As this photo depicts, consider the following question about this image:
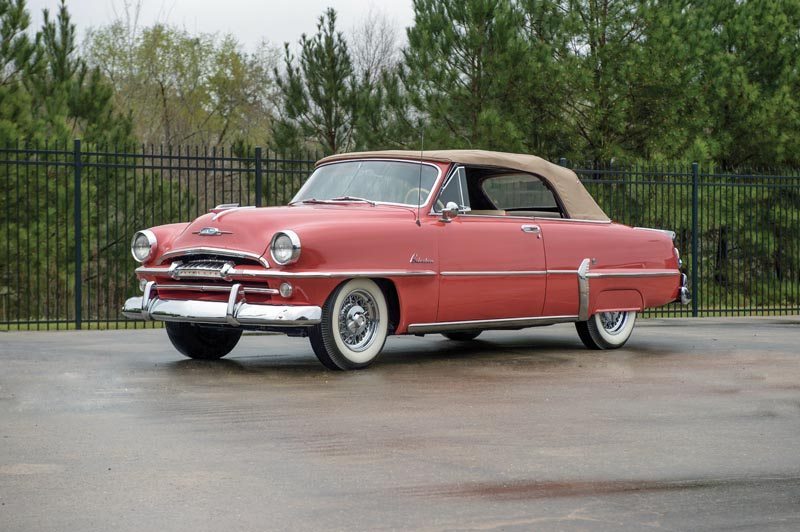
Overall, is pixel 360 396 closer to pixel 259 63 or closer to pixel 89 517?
pixel 89 517

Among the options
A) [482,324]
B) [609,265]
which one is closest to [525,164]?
[609,265]

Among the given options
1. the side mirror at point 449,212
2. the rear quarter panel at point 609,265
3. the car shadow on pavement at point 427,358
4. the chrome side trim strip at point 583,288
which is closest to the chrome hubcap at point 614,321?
the rear quarter panel at point 609,265

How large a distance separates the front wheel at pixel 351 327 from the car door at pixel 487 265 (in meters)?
0.66

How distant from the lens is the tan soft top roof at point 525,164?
34.0 ft

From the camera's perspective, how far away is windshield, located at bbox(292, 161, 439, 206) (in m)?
10.1

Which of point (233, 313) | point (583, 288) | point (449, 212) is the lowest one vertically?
point (233, 313)

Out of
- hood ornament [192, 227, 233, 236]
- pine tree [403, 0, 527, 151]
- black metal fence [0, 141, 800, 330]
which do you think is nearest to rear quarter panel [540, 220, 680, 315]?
hood ornament [192, 227, 233, 236]

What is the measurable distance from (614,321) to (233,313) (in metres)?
4.59

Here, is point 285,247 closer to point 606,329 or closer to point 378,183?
point 378,183

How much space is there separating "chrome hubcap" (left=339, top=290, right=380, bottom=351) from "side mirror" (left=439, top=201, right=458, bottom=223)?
3.46ft

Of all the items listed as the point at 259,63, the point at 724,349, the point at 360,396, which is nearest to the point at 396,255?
the point at 360,396

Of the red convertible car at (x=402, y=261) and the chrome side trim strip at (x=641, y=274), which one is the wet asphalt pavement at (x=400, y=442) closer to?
the red convertible car at (x=402, y=261)

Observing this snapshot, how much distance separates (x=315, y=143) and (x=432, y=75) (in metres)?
3.49

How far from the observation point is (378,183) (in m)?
10.2
